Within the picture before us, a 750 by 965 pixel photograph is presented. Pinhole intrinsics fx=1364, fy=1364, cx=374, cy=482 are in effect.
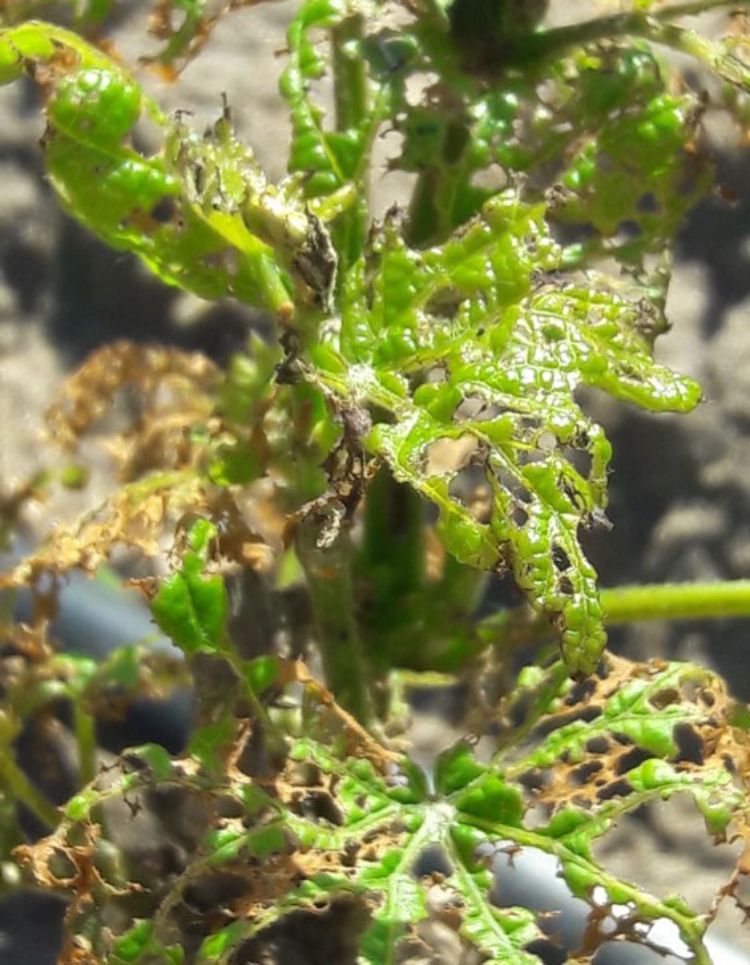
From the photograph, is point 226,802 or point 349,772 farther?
point 226,802

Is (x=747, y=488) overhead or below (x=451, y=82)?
below

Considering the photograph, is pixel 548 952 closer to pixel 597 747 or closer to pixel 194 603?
pixel 597 747

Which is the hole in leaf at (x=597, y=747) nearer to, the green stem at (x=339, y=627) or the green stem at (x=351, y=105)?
the green stem at (x=339, y=627)

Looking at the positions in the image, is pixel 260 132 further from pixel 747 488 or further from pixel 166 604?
pixel 166 604

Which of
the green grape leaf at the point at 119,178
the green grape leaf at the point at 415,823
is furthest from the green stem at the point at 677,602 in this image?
the green grape leaf at the point at 119,178

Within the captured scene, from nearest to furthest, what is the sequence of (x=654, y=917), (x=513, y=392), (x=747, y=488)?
1. (x=513, y=392)
2. (x=654, y=917)
3. (x=747, y=488)

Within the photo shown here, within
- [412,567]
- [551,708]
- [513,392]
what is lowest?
[412,567]

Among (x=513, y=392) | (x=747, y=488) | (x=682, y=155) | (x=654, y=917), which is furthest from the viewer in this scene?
(x=747, y=488)

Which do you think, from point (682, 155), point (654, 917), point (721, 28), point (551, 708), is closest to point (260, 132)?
point (721, 28)
